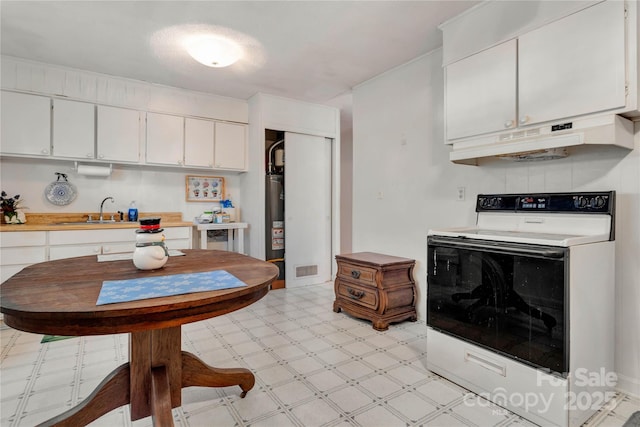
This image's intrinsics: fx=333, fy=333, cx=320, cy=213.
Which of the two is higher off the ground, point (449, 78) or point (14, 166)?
point (449, 78)

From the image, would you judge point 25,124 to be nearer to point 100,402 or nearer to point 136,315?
point 100,402

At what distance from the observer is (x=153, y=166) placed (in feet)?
13.3

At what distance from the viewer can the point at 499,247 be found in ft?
5.84

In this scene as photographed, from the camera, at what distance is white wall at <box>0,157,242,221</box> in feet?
11.3

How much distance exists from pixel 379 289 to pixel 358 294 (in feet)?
0.85

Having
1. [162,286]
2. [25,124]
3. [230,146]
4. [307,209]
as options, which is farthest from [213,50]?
[307,209]

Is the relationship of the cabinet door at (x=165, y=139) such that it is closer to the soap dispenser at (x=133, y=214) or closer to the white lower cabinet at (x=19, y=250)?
the soap dispenser at (x=133, y=214)

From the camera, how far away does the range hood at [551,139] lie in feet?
5.56

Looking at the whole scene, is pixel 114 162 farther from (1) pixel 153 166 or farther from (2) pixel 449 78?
(2) pixel 449 78

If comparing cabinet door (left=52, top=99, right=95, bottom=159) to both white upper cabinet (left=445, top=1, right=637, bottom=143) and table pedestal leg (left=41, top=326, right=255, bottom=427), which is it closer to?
table pedestal leg (left=41, top=326, right=255, bottom=427)

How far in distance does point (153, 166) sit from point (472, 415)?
3991 millimetres

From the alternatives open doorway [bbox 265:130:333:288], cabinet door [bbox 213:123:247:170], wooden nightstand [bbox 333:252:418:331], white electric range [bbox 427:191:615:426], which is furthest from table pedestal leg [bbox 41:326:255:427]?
cabinet door [bbox 213:123:247:170]

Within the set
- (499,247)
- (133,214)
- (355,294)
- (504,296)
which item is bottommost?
(355,294)

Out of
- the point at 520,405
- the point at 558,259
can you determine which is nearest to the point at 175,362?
the point at 520,405
